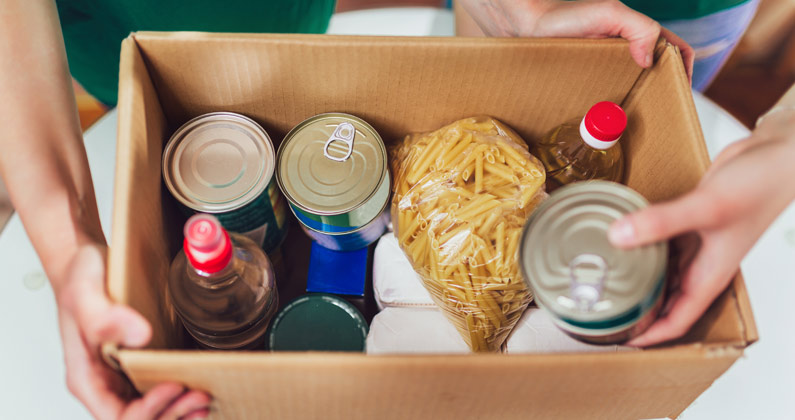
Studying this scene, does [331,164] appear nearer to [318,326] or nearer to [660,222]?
[318,326]

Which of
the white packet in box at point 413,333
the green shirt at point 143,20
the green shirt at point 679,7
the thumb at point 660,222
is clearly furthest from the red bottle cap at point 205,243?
the green shirt at point 679,7

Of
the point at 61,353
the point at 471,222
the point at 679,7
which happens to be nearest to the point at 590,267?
the point at 471,222

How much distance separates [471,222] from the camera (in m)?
0.67

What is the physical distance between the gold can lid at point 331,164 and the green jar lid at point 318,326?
149 millimetres

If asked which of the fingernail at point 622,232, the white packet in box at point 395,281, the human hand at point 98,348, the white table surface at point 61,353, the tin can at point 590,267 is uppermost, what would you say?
the fingernail at point 622,232

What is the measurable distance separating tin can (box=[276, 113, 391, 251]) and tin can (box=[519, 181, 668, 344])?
0.84ft

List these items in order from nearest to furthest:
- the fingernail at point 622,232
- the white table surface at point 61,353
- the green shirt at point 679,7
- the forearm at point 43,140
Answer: the fingernail at point 622,232, the forearm at point 43,140, the white table surface at point 61,353, the green shirt at point 679,7

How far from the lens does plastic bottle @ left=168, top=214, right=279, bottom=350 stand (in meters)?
0.63

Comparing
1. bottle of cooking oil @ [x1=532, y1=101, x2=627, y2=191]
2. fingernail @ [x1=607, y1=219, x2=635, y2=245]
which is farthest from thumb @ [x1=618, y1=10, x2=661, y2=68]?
fingernail @ [x1=607, y1=219, x2=635, y2=245]

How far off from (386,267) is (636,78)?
47 centimetres

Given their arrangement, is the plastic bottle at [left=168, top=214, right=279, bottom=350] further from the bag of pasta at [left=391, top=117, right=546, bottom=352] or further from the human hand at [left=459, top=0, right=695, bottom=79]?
the human hand at [left=459, top=0, right=695, bottom=79]

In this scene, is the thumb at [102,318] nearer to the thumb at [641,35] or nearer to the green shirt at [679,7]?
the thumb at [641,35]

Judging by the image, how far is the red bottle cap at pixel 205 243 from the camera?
0.50 meters

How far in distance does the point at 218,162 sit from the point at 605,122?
1.70 ft
